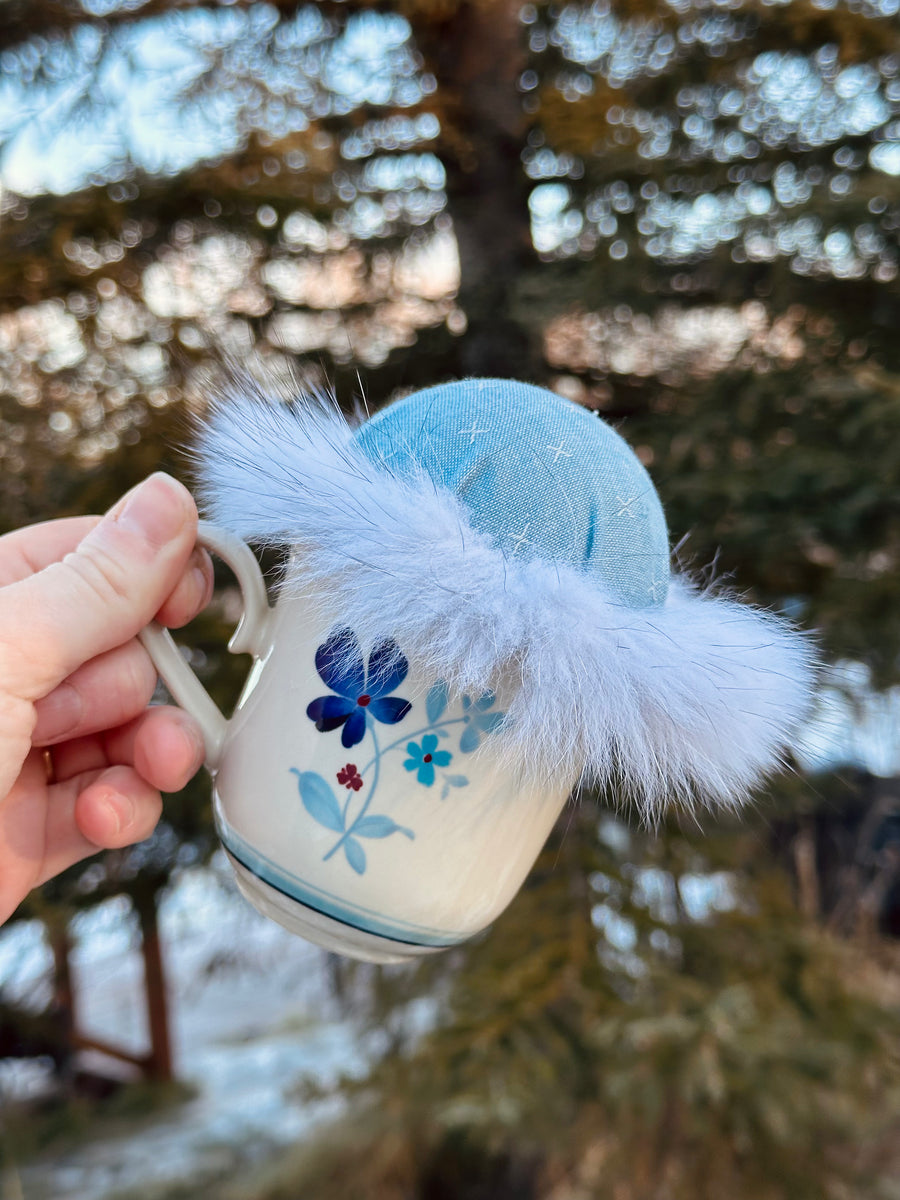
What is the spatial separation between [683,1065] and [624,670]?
86 cm

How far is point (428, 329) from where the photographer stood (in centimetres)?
144

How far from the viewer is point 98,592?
2.30 feet

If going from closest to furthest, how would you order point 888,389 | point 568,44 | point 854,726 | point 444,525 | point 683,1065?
point 444,525, point 888,389, point 683,1065, point 854,726, point 568,44

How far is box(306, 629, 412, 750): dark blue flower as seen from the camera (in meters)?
0.62

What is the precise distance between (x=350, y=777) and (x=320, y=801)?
3 centimetres

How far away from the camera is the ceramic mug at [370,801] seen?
0.62m

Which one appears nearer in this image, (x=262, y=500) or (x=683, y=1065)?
(x=262, y=500)

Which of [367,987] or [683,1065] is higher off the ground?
[683,1065]

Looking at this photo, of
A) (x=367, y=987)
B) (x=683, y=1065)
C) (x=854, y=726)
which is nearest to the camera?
(x=683, y=1065)

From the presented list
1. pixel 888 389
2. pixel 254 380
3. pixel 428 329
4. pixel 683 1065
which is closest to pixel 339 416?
pixel 254 380

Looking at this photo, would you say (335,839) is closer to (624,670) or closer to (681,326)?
(624,670)

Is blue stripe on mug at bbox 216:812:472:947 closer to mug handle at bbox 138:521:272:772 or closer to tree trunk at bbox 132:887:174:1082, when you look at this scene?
mug handle at bbox 138:521:272:772

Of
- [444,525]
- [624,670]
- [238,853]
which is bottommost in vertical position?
[238,853]

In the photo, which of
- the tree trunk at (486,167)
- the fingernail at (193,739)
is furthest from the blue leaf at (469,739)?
the tree trunk at (486,167)
